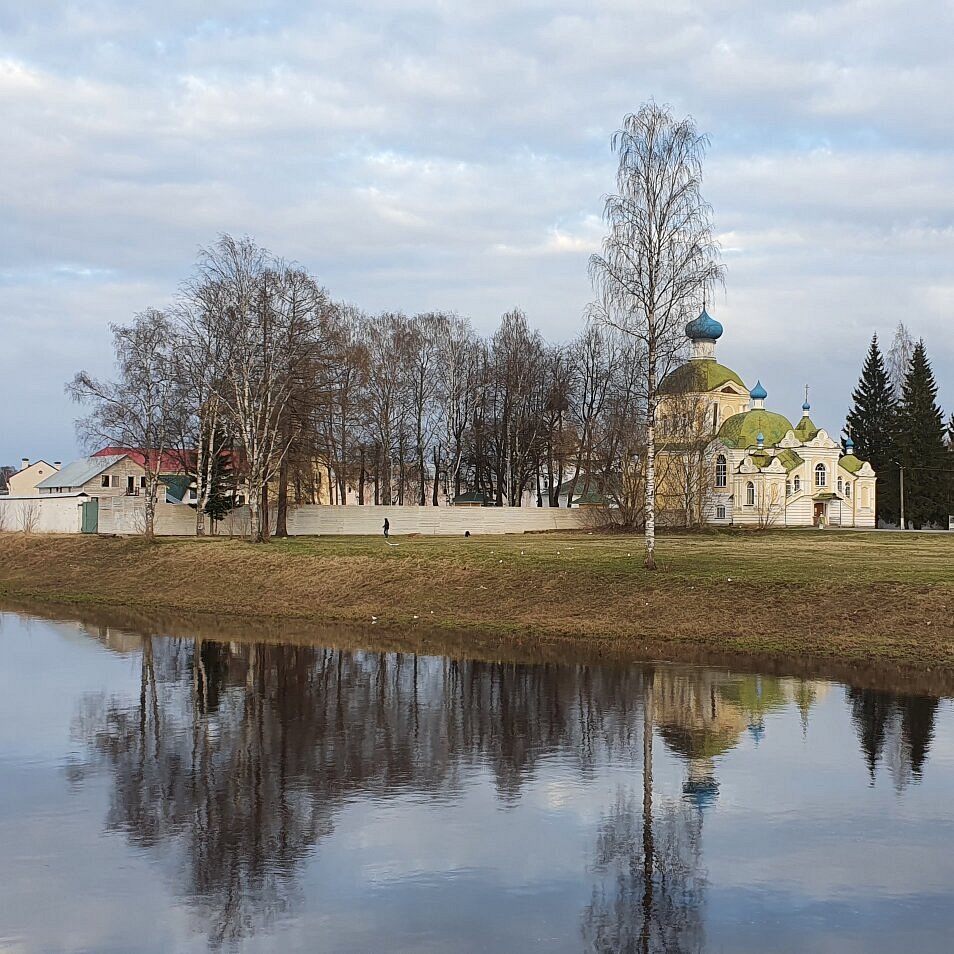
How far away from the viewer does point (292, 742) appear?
15172 millimetres

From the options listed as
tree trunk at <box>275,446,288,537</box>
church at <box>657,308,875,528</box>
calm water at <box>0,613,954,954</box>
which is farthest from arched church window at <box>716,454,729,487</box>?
calm water at <box>0,613,954,954</box>

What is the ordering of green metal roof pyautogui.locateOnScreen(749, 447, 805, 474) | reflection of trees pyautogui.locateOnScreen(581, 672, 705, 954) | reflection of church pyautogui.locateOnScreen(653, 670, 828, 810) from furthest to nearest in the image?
green metal roof pyautogui.locateOnScreen(749, 447, 805, 474) < reflection of church pyautogui.locateOnScreen(653, 670, 828, 810) < reflection of trees pyautogui.locateOnScreen(581, 672, 705, 954)

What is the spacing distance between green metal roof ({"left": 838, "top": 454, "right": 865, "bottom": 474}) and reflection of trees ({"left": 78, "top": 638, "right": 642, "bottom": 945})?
2513 inches

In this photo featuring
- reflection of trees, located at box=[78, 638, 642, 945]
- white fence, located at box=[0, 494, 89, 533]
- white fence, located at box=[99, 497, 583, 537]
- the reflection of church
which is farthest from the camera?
white fence, located at box=[0, 494, 89, 533]

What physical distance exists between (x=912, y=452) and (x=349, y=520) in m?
43.1

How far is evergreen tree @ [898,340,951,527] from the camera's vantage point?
81625 mm

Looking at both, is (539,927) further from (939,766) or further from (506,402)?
(506,402)

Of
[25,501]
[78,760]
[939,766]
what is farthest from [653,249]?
[25,501]

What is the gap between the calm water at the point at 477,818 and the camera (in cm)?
885

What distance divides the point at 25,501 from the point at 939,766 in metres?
56.2

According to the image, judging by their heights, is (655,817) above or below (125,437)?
below

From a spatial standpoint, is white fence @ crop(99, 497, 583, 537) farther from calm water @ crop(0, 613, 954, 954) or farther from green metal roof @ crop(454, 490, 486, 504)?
calm water @ crop(0, 613, 954, 954)

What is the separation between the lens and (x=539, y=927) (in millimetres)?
8773

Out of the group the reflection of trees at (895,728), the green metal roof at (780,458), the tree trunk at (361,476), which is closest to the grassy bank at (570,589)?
the reflection of trees at (895,728)
